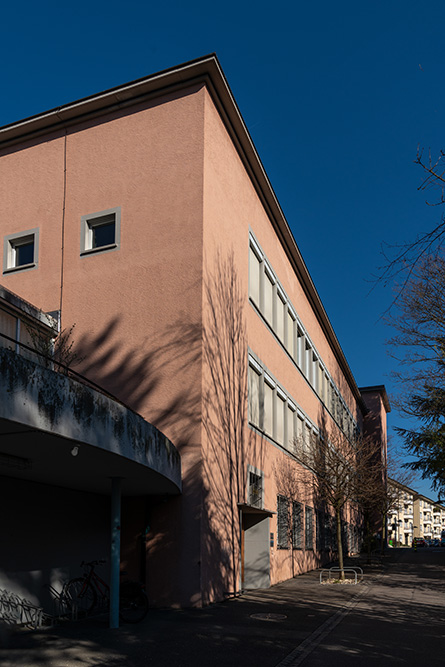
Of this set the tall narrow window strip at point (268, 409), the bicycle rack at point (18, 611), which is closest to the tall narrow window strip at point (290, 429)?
the tall narrow window strip at point (268, 409)

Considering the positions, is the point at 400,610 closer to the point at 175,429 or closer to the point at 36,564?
the point at 175,429

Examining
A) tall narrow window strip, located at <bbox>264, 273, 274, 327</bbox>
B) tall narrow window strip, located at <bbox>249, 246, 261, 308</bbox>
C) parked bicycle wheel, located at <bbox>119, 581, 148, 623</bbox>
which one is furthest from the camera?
tall narrow window strip, located at <bbox>264, 273, 274, 327</bbox>

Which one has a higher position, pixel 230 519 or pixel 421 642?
pixel 230 519

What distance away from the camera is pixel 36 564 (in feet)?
42.3

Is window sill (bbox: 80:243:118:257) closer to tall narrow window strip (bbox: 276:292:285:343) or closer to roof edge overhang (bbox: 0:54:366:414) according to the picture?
roof edge overhang (bbox: 0:54:366:414)

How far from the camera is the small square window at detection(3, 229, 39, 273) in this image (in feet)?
64.2

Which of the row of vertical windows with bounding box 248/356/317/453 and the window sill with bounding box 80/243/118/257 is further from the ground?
the window sill with bounding box 80/243/118/257

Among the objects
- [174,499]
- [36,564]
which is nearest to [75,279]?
[174,499]

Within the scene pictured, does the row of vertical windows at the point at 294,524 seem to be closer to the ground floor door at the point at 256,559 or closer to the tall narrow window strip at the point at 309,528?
the tall narrow window strip at the point at 309,528

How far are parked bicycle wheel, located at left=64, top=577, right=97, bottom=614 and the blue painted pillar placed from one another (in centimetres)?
175

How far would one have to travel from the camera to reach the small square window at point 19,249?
1958cm

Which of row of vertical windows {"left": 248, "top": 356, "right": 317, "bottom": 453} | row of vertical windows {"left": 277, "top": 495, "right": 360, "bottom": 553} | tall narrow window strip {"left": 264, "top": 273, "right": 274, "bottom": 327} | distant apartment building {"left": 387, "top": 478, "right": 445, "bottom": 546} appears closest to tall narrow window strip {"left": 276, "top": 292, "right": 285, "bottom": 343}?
tall narrow window strip {"left": 264, "top": 273, "right": 274, "bottom": 327}

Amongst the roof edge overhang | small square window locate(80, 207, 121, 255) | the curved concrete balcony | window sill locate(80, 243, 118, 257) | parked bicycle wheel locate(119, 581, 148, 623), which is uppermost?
the roof edge overhang

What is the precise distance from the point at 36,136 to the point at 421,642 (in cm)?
1672
